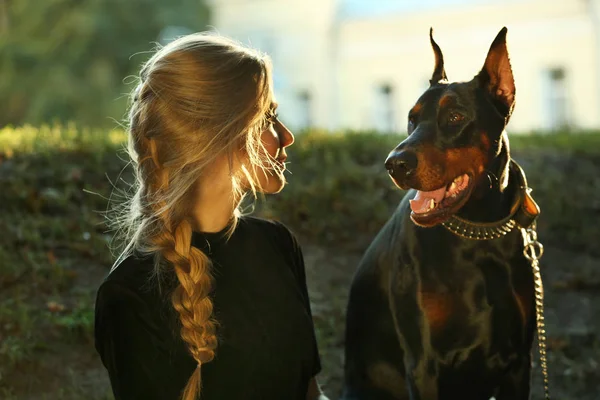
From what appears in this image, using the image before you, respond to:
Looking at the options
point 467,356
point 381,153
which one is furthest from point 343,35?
point 467,356

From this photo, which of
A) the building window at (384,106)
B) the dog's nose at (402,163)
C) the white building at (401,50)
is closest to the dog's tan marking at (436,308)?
the dog's nose at (402,163)

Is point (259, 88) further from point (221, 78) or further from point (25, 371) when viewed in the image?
point (25, 371)

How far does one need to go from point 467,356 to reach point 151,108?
129cm

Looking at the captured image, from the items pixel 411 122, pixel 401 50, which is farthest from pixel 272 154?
pixel 401 50

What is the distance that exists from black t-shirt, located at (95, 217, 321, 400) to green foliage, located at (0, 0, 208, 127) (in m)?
16.9

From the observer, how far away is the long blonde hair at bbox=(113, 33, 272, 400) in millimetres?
2736

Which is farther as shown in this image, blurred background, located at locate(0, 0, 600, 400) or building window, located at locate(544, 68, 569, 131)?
building window, located at locate(544, 68, 569, 131)

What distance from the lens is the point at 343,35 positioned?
23.4 meters

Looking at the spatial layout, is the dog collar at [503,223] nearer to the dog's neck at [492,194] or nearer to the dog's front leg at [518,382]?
the dog's neck at [492,194]

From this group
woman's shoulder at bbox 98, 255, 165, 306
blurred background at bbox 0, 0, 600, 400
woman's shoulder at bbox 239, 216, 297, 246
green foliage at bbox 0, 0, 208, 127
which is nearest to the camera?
woman's shoulder at bbox 98, 255, 165, 306

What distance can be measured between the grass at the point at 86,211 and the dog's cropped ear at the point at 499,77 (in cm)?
221

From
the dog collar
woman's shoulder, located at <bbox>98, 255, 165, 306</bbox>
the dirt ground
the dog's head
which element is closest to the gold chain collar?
the dog collar

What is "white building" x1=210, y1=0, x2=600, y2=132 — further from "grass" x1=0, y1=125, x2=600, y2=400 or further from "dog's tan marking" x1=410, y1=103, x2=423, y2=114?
"dog's tan marking" x1=410, y1=103, x2=423, y2=114

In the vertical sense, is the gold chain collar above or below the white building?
above
